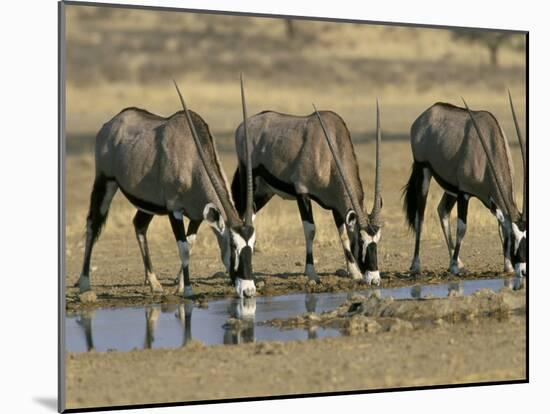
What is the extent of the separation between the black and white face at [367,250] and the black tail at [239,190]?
1.03 meters

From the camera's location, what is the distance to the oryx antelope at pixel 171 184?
1061 cm

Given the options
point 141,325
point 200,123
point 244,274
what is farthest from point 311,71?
point 141,325

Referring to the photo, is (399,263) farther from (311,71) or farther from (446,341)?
(311,71)

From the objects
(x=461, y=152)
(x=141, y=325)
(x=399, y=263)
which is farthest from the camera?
(x=461, y=152)

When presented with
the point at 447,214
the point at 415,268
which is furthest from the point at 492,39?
the point at 415,268

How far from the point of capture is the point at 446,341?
10688 millimetres

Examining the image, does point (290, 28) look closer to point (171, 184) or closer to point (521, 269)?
point (171, 184)

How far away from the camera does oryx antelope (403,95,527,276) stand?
11.6 m

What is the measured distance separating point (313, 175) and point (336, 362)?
234 centimetres

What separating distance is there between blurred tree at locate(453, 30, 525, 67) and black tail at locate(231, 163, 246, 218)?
6.63 feet

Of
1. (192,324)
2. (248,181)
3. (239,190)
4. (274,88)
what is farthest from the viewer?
(239,190)

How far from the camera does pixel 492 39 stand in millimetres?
11383

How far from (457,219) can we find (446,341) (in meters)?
1.51

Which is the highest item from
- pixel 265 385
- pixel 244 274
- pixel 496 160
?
pixel 496 160
